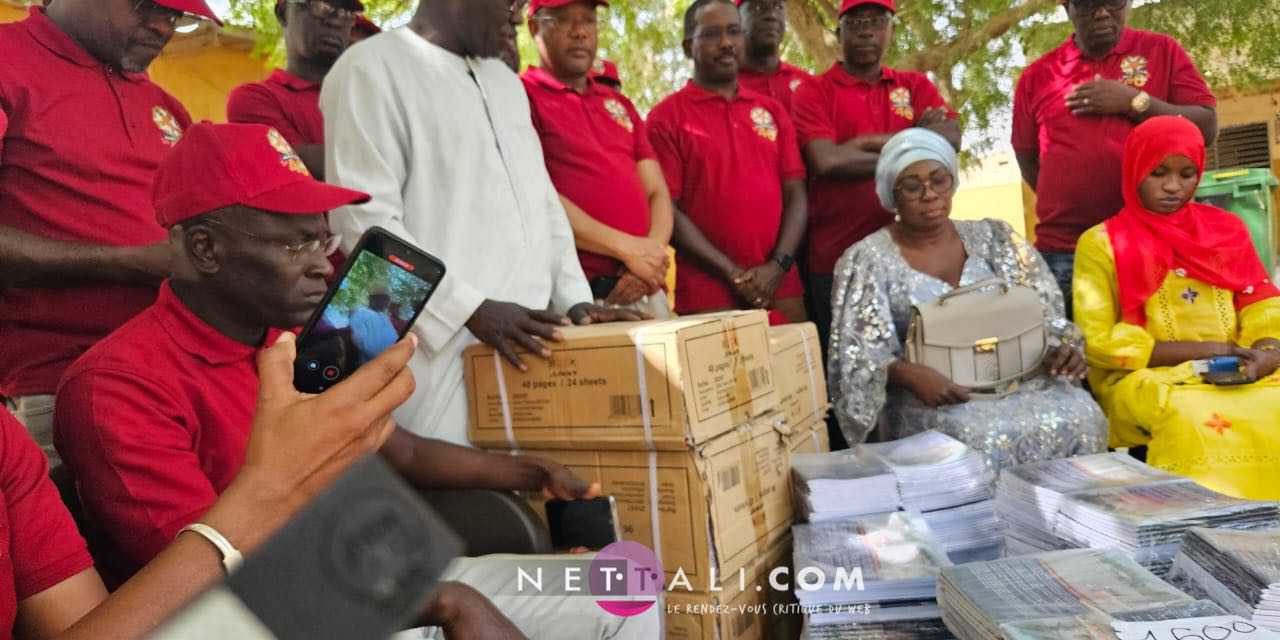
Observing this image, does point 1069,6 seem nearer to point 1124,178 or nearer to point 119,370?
point 1124,178

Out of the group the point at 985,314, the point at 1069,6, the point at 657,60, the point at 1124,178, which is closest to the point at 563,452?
the point at 985,314

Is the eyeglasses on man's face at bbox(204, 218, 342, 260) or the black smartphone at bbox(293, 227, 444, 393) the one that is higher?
the eyeglasses on man's face at bbox(204, 218, 342, 260)

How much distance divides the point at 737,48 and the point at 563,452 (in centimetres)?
223

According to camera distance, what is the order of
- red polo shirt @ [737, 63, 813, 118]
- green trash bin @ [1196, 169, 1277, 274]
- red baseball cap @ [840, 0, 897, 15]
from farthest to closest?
green trash bin @ [1196, 169, 1277, 274] < red polo shirt @ [737, 63, 813, 118] < red baseball cap @ [840, 0, 897, 15]

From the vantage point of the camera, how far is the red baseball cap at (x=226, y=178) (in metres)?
1.71

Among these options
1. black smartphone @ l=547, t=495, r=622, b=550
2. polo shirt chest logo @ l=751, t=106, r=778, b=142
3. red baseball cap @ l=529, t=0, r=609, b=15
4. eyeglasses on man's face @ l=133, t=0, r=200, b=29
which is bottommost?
black smartphone @ l=547, t=495, r=622, b=550

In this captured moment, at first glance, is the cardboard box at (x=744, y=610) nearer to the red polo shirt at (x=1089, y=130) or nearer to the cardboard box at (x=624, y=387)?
the cardboard box at (x=624, y=387)

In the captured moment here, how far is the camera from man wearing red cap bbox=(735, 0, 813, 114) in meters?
4.37

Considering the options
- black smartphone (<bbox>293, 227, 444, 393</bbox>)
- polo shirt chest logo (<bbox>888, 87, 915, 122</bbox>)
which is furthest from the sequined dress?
black smartphone (<bbox>293, 227, 444, 393</bbox>)

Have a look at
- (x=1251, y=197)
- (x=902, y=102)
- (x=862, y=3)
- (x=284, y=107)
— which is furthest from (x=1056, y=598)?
(x=1251, y=197)

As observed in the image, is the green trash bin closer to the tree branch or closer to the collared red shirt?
the tree branch

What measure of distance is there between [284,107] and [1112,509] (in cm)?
283

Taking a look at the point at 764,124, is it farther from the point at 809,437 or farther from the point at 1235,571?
the point at 1235,571

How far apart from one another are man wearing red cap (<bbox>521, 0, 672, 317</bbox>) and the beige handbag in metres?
0.97
